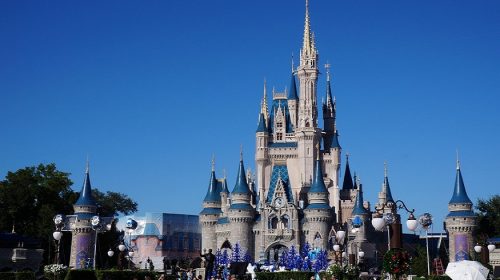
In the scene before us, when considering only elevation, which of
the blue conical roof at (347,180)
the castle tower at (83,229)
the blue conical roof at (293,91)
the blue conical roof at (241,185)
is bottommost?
the castle tower at (83,229)

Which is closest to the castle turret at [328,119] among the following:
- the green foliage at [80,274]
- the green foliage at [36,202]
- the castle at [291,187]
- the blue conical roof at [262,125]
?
the castle at [291,187]

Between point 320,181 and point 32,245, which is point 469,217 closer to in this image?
point 320,181

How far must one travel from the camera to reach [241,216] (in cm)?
7900

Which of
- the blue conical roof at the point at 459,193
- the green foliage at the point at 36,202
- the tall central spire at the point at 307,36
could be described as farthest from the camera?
the tall central spire at the point at 307,36

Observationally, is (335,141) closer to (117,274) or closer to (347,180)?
(347,180)

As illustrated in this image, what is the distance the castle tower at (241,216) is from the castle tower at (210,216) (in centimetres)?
575

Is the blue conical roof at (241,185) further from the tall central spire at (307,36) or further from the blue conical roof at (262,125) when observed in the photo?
the tall central spire at (307,36)

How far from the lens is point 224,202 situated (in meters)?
85.9

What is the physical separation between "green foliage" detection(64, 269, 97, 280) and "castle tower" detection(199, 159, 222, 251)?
151ft

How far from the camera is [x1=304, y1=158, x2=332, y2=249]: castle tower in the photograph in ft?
252

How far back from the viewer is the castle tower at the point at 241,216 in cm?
Result: 7869

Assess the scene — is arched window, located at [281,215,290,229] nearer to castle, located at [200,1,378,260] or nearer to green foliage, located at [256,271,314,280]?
castle, located at [200,1,378,260]

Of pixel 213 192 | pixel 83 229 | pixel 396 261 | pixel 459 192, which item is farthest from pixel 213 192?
pixel 396 261

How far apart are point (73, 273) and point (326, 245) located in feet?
142
